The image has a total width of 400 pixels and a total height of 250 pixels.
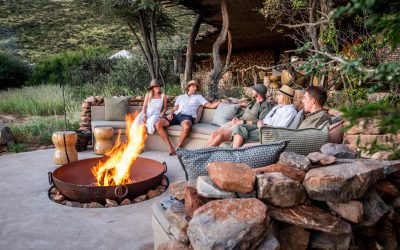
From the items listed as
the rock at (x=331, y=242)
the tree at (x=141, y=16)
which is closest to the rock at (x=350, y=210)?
the rock at (x=331, y=242)

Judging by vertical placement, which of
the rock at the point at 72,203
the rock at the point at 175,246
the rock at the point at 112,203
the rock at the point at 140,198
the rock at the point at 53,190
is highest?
the rock at the point at 175,246

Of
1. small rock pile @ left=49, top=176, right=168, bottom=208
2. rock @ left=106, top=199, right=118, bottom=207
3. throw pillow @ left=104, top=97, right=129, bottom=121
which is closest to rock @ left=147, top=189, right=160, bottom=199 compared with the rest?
small rock pile @ left=49, top=176, right=168, bottom=208

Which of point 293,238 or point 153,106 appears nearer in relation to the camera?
point 293,238

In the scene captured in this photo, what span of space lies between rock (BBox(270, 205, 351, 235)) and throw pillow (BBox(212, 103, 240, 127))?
11.5 ft

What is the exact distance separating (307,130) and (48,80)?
1418 cm

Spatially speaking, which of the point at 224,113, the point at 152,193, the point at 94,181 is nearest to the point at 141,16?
the point at 224,113

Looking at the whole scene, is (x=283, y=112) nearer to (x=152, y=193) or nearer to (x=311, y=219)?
(x=152, y=193)

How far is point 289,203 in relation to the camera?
1.82 metres

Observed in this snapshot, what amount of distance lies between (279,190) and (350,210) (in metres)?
0.43

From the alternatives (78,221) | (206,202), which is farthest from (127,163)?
(206,202)

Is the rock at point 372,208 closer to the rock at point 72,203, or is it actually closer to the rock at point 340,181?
the rock at point 340,181

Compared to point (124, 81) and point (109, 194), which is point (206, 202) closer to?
point (109, 194)

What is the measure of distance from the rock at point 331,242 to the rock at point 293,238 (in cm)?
8

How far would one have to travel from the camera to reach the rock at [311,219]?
1774mm
